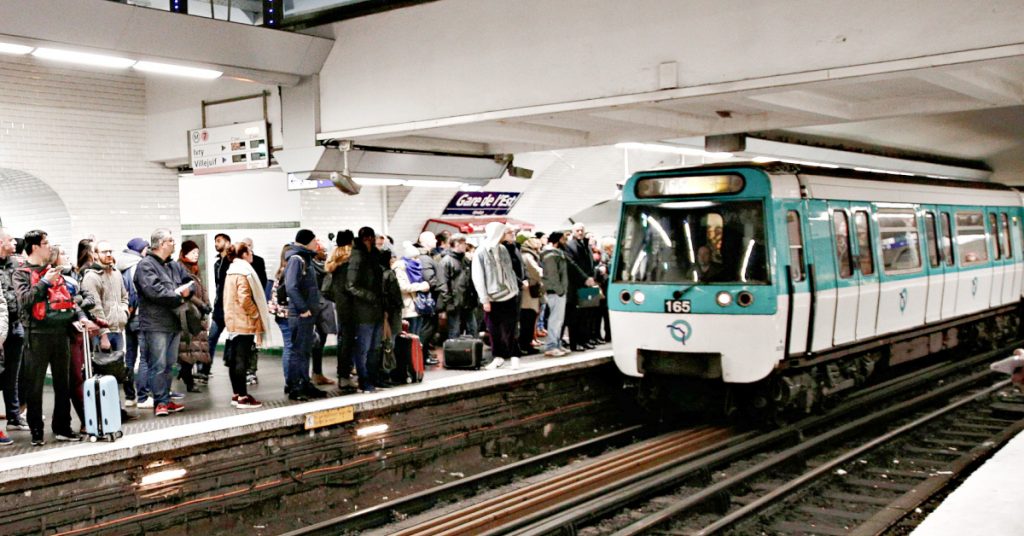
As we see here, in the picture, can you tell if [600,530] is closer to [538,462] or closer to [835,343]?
[538,462]

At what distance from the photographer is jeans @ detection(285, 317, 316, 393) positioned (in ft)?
33.1

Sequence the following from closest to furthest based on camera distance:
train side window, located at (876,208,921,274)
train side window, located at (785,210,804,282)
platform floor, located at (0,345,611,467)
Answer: platform floor, located at (0,345,611,467), train side window, located at (785,210,804,282), train side window, located at (876,208,921,274)

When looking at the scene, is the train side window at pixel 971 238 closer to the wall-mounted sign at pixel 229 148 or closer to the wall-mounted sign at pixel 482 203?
the wall-mounted sign at pixel 482 203

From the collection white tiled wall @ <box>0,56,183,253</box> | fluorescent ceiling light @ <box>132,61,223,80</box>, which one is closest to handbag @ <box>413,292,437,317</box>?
white tiled wall @ <box>0,56,183,253</box>

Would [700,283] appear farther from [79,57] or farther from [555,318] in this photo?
[79,57]

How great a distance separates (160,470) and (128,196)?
5623mm

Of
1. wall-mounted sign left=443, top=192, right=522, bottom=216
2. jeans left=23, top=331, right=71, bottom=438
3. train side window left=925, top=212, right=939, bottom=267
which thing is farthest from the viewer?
wall-mounted sign left=443, top=192, right=522, bottom=216

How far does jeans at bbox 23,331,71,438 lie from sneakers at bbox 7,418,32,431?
603mm

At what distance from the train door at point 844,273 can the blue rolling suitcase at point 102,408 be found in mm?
7367

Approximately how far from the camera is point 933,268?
506 inches

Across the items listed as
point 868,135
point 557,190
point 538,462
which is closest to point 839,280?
point 538,462

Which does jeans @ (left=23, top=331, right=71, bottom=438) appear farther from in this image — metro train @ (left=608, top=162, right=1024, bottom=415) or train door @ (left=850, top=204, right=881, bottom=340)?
train door @ (left=850, top=204, right=881, bottom=340)

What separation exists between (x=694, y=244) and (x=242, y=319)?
4.69 meters

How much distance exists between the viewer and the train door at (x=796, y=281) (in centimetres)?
982
